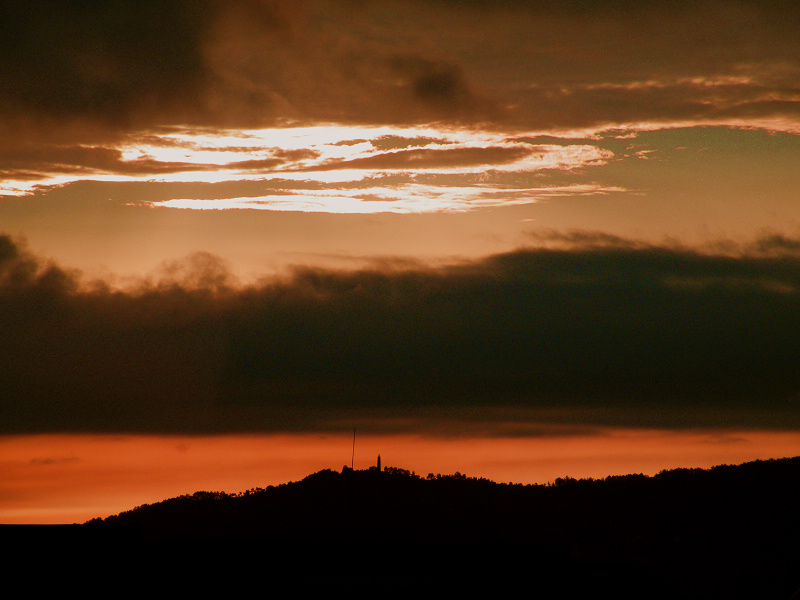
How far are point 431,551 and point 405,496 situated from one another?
121967 mm

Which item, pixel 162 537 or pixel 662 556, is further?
pixel 662 556

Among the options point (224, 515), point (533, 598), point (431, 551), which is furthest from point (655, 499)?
point (533, 598)

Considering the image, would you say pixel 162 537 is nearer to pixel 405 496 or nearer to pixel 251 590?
pixel 405 496

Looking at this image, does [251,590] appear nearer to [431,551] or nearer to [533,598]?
[533,598]

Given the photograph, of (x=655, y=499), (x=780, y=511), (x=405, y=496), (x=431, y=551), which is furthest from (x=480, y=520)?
(x=431, y=551)

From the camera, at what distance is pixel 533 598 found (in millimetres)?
35750

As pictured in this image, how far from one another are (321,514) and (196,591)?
449 ft

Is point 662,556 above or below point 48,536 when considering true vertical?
below

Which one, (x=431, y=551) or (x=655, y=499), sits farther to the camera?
(x=655, y=499)

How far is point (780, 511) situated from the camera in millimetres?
177000

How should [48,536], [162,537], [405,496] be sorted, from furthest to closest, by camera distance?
[405,496] → [162,537] → [48,536]

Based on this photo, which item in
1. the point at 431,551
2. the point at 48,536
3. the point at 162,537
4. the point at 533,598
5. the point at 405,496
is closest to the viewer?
the point at 48,536

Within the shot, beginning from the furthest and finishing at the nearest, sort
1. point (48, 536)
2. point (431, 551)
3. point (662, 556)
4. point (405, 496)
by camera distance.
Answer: point (405, 496), point (662, 556), point (431, 551), point (48, 536)

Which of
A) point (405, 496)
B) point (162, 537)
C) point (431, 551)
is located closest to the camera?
point (431, 551)
